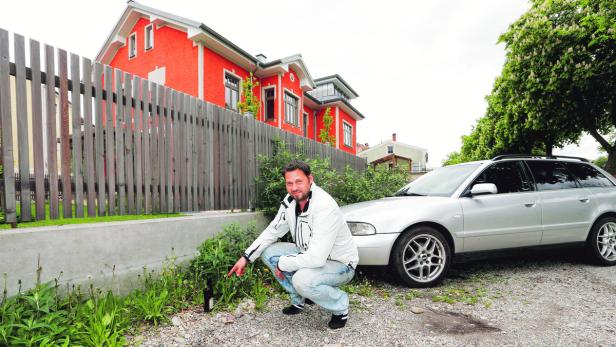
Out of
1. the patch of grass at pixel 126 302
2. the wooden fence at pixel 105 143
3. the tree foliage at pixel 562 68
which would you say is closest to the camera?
the patch of grass at pixel 126 302

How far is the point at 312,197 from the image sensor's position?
2.55 meters

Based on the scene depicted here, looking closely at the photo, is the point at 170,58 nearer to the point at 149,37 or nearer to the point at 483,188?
the point at 149,37

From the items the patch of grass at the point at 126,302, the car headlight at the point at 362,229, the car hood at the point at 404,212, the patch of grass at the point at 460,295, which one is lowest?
the patch of grass at the point at 460,295

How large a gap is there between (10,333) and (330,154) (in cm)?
700

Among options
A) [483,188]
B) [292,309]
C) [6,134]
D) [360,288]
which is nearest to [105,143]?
[6,134]

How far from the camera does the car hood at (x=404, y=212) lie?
3361mm

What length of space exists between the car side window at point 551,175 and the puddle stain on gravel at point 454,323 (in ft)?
8.20

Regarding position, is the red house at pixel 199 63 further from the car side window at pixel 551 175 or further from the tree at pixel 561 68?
the car side window at pixel 551 175

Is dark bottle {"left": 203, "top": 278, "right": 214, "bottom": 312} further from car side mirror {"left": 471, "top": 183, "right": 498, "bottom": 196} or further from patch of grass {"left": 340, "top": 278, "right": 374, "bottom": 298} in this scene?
car side mirror {"left": 471, "top": 183, "right": 498, "bottom": 196}

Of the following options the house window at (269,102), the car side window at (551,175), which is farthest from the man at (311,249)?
the house window at (269,102)

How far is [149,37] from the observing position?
46.7 ft

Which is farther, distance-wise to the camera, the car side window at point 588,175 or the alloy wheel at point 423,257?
the car side window at point 588,175

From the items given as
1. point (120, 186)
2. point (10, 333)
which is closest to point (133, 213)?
point (120, 186)

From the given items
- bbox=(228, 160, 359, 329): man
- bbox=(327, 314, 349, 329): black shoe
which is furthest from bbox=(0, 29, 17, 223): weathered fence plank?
bbox=(327, 314, 349, 329): black shoe
